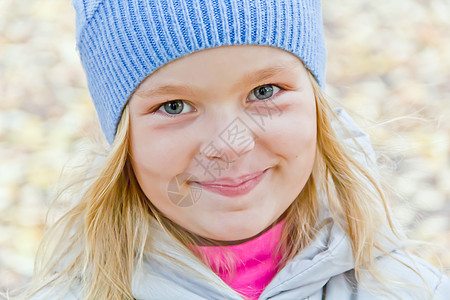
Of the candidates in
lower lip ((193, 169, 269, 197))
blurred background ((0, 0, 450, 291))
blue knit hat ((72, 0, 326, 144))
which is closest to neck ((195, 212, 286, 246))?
lower lip ((193, 169, 269, 197))

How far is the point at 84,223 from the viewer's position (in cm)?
161

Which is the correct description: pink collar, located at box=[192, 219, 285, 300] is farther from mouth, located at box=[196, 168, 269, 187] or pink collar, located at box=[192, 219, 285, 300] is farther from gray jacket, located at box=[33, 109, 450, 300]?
mouth, located at box=[196, 168, 269, 187]

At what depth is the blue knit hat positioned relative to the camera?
1.27m

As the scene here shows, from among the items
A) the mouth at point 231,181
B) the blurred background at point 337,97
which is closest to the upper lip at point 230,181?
the mouth at point 231,181

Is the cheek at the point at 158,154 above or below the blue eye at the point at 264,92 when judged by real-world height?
below

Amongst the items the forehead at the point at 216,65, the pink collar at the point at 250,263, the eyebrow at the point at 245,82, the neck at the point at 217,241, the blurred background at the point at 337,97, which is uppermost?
the forehead at the point at 216,65

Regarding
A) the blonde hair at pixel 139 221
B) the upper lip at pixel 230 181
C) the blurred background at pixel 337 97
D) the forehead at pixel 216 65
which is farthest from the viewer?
the blurred background at pixel 337 97

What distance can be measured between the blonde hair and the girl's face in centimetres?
12

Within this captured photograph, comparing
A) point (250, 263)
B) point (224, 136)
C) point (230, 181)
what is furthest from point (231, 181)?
point (250, 263)

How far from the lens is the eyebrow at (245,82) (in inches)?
50.3

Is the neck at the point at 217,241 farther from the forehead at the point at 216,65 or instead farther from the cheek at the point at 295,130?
the forehead at the point at 216,65

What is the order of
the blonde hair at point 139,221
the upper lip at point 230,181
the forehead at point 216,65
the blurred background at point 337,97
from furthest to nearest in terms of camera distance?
the blurred background at point 337,97 → the blonde hair at point 139,221 → the upper lip at point 230,181 → the forehead at point 216,65

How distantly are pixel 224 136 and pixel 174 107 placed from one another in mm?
138

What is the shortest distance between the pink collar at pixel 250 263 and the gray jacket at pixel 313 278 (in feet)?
0.19
